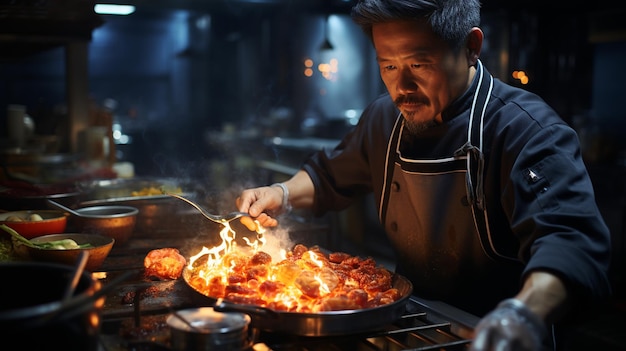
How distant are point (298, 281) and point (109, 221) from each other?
1.56 meters

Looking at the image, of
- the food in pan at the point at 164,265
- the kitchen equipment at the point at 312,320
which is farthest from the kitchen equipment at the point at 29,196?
the kitchen equipment at the point at 312,320

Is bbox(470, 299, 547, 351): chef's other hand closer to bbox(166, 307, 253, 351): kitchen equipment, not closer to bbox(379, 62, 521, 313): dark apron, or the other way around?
bbox(166, 307, 253, 351): kitchen equipment

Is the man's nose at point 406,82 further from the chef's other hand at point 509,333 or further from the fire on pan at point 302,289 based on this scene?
the chef's other hand at point 509,333

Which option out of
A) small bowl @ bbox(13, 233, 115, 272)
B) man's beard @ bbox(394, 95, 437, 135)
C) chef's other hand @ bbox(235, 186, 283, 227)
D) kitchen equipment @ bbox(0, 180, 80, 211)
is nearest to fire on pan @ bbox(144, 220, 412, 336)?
chef's other hand @ bbox(235, 186, 283, 227)

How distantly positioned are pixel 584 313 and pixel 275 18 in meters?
14.4

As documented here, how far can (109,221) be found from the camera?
3402 millimetres

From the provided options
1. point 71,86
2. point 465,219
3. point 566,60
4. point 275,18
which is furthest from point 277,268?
point 275,18

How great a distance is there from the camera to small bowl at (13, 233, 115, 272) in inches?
105

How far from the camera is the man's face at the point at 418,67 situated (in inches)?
105

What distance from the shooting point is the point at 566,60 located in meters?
8.62

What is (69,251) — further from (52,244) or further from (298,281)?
(298,281)

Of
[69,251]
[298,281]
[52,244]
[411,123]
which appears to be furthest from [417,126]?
[52,244]

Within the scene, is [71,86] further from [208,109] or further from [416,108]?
[208,109]

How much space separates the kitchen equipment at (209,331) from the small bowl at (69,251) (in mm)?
905
